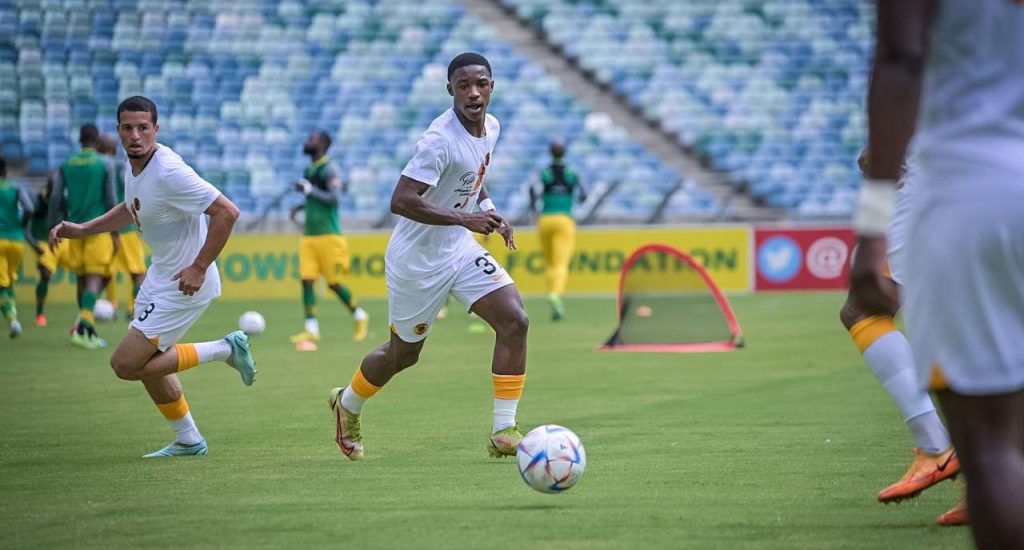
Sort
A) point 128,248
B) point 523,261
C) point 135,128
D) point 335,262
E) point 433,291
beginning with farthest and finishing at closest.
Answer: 1. point 523,261
2. point 128,248
3. point 335,262
4. point 135,128
5. point 433,291

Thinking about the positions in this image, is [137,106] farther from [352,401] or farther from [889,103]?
[889,103]

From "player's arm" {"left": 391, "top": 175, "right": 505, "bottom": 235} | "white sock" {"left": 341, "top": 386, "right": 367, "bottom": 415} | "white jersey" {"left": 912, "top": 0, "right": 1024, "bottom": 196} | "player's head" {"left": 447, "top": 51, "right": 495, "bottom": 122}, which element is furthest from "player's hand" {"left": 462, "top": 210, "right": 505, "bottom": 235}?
"white jersey" {"left": 912, "top": 0, "right": 1024, "bottom": 196}

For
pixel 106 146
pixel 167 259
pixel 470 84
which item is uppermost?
pixel 470 84

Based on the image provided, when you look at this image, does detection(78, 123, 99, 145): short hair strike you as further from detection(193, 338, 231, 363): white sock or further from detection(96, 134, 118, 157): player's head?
detection(193, 338, 231, 363): white sock

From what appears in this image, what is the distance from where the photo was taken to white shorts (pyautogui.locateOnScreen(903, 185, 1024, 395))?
335 cm

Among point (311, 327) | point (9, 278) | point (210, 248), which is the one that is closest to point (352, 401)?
point (210, 248)

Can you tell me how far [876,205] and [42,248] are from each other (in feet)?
65.6

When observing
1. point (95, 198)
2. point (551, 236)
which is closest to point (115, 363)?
point (95, 198)

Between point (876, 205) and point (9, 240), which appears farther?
point (9, 240)

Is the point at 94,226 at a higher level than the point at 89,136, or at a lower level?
higher

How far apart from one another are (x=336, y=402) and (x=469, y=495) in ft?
5.88

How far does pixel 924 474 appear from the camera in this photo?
18.7ft

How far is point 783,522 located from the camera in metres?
5.90

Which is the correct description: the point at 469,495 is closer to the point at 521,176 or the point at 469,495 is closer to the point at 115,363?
the point at 115,363
